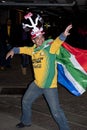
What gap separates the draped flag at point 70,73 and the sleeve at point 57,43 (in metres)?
0.89

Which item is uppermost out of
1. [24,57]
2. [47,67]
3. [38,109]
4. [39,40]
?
[39,40]

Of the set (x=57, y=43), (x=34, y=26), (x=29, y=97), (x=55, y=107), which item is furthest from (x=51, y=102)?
(x=34, y=26)

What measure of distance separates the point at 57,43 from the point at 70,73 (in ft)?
3.75

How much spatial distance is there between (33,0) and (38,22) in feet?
22.2

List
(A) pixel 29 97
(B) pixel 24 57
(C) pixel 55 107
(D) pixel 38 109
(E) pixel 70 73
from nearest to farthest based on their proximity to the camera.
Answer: (C) pixel 55 107 → (A) pixel 29 97 → (E) pixel 70 73 → (D) pixel 38 109 → (B) pixel 24 57

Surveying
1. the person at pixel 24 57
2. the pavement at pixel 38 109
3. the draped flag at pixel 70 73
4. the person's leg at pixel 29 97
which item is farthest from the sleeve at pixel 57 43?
the person at pixel 24 57

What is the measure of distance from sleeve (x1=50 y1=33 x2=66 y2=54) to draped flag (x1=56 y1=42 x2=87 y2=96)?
2.92ft

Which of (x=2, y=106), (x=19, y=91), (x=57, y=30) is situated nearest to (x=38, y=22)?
(x=2, y=106)

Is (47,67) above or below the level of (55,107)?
above

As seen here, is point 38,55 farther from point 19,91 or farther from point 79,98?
point 19,91

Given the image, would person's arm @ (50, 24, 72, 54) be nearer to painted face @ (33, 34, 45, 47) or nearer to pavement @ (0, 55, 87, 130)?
painted face @ (33, 34, 45, 47)

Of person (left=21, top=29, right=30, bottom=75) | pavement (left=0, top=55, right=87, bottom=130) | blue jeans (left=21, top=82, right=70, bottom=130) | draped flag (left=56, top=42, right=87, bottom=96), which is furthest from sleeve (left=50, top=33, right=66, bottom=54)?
person (left=21, top=29, right=30, bottom=75)

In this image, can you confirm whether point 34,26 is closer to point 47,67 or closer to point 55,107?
point 47,67

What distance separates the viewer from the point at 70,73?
274 inches
